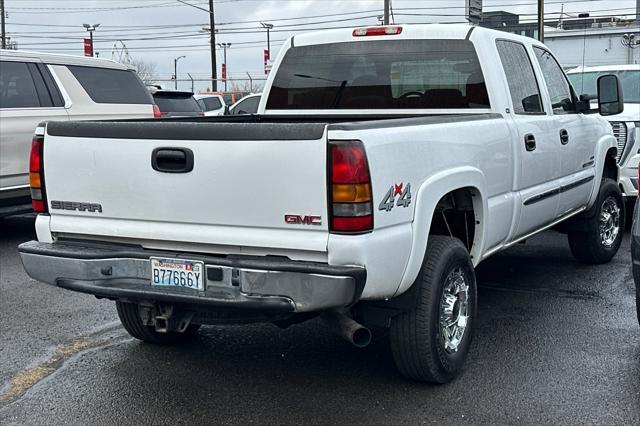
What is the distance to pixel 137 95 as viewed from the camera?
10.7 m

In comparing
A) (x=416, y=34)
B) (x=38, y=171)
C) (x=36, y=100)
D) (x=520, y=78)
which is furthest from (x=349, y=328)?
(x=36, y=100)

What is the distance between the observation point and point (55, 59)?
9.44m

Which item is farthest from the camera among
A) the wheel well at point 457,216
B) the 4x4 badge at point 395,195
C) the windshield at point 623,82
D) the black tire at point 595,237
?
the windshield at point 623,82

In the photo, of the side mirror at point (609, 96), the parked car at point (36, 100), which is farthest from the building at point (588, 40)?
the side mirror at point (609, 96)

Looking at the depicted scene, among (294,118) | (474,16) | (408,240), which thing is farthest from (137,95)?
(474,16)

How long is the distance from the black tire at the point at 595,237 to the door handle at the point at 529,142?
1.90 metres

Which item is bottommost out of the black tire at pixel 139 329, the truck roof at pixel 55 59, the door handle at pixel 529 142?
the black tire at pixel 139 329

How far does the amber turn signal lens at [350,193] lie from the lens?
367 centimetres

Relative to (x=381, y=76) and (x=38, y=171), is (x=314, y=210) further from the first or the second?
(x=381, y=76)

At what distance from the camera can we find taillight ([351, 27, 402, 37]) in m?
5.75

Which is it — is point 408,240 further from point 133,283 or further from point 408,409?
point 133,283

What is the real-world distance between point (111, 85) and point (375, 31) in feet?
17.8

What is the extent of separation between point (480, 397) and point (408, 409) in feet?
1.42

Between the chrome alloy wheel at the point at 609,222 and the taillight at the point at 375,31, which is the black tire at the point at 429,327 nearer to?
the taillight at the point at 375,31
